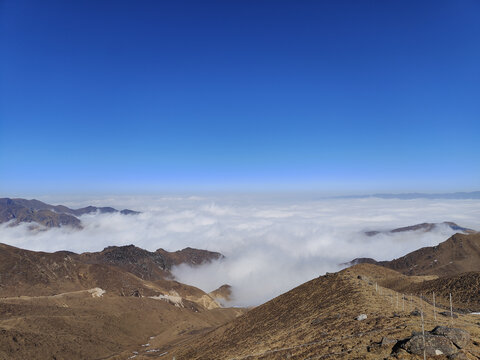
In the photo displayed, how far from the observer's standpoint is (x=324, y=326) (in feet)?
87.5

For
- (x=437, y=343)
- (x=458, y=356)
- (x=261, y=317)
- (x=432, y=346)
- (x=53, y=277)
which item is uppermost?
(x=437, y=343)

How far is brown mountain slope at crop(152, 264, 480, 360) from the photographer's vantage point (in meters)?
19.9

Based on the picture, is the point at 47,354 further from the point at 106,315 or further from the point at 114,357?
the point at 106,315

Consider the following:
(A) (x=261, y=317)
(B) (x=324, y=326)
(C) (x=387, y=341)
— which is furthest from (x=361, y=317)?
(A) (x=261, y=317)

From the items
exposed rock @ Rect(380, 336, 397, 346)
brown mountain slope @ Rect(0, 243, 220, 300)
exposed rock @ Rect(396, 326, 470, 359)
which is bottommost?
brown mountain slope @ Rect(0, 243, 220, 300)

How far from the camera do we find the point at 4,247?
120875mm

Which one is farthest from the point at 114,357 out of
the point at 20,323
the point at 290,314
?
the point at 290,314

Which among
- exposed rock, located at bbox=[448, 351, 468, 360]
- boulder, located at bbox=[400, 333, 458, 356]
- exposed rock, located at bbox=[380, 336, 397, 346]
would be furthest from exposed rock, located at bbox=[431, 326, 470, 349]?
exposed rock, located at bbox=[380, 336, 397, 346]

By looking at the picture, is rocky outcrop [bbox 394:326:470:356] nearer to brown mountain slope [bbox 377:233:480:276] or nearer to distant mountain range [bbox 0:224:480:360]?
distant mountain range [bbox 0:224:480:360]

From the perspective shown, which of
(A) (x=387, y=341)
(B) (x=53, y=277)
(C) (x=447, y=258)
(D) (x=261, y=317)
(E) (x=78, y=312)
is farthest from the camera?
(C) (x=447, y=258)

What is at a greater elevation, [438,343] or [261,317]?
[438,343]

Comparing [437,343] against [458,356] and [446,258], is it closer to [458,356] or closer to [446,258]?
[458,356]

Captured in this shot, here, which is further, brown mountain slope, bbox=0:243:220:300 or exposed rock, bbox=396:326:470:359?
brown mountain slope, bbox=0:243:220:300

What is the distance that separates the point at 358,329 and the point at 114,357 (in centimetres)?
4884
